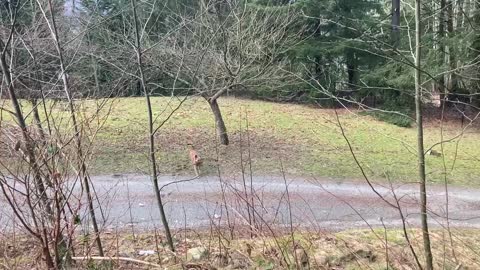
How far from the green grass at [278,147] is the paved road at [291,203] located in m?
0.67

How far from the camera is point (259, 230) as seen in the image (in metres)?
3.89

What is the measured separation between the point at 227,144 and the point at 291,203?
4.33m

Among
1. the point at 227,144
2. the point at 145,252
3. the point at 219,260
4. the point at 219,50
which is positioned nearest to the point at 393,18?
the point at 219,50

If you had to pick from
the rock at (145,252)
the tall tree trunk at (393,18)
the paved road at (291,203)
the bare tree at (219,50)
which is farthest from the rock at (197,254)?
the bare tree at (219,50)

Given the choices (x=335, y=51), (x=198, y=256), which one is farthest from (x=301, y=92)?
(x=198, y=256)

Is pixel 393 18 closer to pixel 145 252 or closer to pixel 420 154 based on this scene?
pixel 420 154

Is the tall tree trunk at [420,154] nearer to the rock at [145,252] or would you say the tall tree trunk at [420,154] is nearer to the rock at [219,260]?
the rock at [219,260]

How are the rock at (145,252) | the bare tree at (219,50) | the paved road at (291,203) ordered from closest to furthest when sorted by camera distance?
the rock at (145,252) < the paved road at (291,203) < the bare tree at (219,50)

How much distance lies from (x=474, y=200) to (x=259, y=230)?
6.64 meters

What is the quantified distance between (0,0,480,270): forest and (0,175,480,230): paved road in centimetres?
5

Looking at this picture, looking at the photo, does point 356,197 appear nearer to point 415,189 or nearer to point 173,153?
point 415,189

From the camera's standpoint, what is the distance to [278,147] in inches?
490

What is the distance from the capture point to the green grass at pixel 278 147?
10.5 meters

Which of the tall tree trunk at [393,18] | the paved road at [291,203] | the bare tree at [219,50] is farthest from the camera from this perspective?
the bare tree at [219,50]
